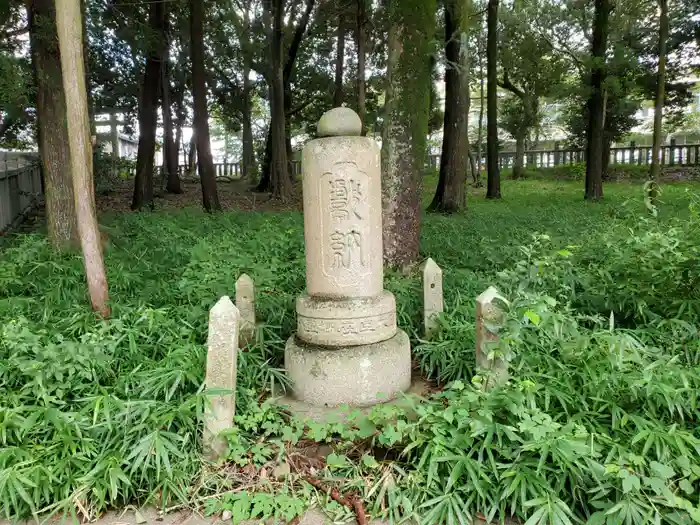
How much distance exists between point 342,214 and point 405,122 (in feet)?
9.67

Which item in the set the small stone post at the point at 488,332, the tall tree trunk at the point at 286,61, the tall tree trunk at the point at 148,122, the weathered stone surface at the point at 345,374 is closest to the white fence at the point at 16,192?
the tall tree trunk at the point at 148,122

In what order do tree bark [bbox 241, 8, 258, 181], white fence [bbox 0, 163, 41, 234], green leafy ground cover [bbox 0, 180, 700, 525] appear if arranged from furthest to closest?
tree bark [bbox 241, 8, 258, 181], white fence [bbox 0, 163, 41, 234], green leafy ground cover [bbox 0, 180, 700, 525]

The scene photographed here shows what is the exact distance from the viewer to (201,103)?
1262 centimetres

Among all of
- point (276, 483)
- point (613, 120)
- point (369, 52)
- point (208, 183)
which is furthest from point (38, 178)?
point (613, 120)

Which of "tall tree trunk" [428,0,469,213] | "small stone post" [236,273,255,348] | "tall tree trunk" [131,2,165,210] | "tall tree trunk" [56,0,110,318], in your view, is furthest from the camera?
"tall tree trunk" [131,2,165,210]

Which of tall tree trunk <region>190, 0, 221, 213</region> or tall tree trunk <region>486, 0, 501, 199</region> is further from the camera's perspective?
tall tree trunk <region>486, 0, 501, 199</region>

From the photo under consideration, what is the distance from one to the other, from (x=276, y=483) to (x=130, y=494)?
83 cm

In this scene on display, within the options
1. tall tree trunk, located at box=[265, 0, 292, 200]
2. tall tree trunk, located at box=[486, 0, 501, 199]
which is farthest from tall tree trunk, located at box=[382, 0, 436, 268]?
tall tree trunk, located at box=[265, 0, 292, 200]

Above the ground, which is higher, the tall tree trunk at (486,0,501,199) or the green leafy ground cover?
the tall tree trunk at (486,0,501,199)

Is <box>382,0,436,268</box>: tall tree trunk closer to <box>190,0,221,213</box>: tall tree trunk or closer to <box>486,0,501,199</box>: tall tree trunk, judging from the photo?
<box>190,0,221,213</box>: tall tree trunk

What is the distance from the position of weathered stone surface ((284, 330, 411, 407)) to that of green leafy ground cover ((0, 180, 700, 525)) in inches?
11.4

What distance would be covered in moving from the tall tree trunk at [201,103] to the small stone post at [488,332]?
10.0 m

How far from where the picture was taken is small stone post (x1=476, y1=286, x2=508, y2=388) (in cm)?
341

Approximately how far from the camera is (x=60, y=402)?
134 inches
